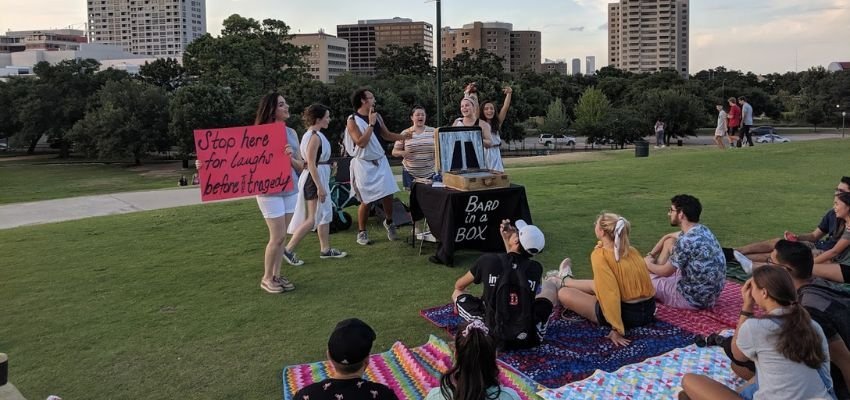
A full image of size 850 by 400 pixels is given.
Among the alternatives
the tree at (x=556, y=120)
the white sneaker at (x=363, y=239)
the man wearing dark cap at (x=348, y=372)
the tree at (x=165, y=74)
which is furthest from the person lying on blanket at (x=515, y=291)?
the tree at (x=165, y=74)

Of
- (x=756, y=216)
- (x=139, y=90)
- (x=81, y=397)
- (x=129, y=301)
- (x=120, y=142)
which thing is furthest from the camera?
(x=139, y=90)

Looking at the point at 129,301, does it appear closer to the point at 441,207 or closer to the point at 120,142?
the point at 441,207

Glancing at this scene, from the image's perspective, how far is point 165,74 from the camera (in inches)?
3204

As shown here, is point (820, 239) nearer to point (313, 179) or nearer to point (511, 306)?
point (511, 306)

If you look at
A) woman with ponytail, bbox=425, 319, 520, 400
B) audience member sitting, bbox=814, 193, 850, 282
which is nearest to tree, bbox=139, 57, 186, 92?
audience member sitting, bbox=814, 193, 850, 282

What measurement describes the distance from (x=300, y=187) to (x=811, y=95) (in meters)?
90.1

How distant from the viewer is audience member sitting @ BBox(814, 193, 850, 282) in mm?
5828

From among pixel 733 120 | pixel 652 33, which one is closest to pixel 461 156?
pixel 733 120

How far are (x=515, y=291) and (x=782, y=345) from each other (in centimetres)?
184

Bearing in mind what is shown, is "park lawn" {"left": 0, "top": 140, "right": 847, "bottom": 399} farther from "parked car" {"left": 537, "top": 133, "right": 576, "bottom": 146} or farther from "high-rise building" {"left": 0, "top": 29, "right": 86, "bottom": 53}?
"high-rise building" {"left": 0, "top": 29, "right": 86, "bottom": 53}

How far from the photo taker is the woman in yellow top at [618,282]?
486cm

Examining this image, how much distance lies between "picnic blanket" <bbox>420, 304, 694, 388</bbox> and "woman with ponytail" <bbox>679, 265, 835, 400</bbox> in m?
1.20

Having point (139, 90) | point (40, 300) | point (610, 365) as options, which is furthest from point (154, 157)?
point (610, 365)

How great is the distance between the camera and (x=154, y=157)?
63.2 m
